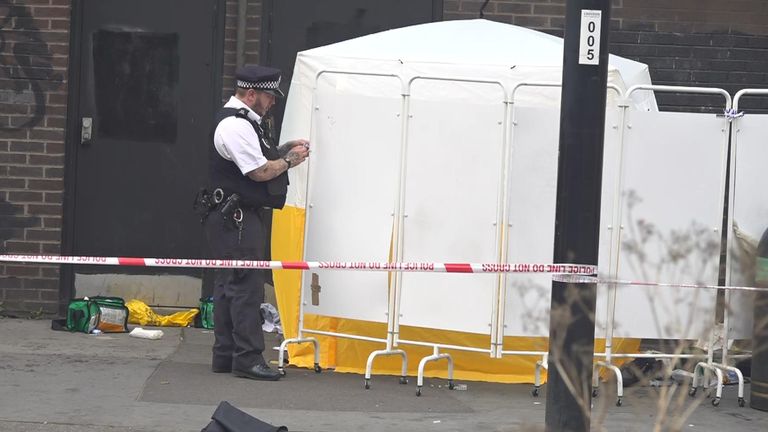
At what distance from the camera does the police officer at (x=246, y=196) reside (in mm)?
7227

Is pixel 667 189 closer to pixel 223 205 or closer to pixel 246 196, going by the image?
pixel 246 196

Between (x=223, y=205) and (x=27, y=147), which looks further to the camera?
(x=27, y=147)

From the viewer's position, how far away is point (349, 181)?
748 centimetres

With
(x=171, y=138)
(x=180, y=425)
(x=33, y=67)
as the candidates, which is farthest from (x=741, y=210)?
(x=33, y=67)

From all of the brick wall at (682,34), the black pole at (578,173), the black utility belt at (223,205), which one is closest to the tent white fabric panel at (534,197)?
the black utility belt at (223,205)

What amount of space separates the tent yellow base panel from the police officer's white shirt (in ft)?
2.11

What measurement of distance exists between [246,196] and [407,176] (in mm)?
1005

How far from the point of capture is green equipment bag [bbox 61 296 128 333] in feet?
28.8

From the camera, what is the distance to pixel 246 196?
23.9ft

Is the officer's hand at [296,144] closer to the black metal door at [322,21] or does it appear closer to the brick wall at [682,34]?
the black metal door at [322,21]

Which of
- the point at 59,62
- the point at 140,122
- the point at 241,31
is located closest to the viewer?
the point at 59,62

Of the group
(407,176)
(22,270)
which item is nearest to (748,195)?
(407,176)

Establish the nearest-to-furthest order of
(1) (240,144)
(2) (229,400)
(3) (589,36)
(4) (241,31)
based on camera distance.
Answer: (3) (589,36), (2) (229,400), (1) (240,144), (4) (241,31)

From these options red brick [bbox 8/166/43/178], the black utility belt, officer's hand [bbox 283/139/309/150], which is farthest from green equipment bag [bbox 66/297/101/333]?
officer's hand [bbox 283/139/309/150]
